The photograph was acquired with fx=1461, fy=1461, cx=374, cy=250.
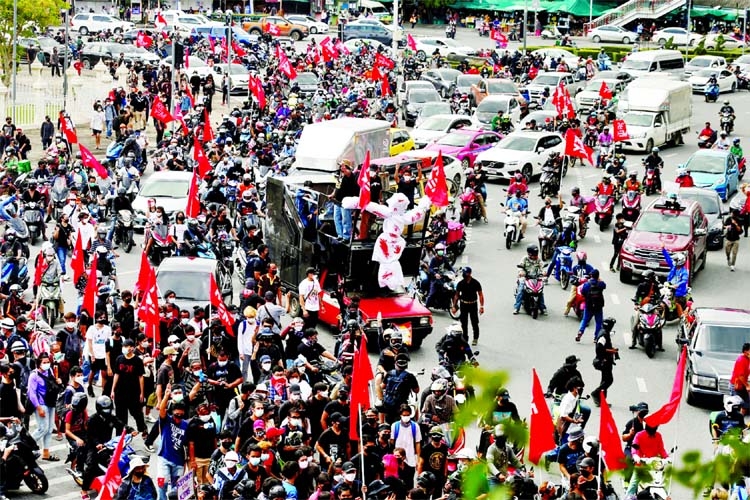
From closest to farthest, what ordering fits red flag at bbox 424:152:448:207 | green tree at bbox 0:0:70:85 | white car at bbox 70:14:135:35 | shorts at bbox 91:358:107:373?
shorts at bbox 91:358:107:373 → red flag at bbox 424:152:448:207 → green tree at bbox 0:0:70:85 → white car at bbox 70:14:135:35

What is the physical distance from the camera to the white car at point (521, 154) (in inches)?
1453

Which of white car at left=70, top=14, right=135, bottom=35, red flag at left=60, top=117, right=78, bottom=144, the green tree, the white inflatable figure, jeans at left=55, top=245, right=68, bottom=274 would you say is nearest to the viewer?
the white inflatable figure

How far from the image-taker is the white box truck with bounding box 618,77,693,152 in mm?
42031

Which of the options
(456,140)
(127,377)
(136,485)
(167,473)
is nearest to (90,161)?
(456,140)

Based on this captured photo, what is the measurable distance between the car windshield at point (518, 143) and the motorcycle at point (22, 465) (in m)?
23.1

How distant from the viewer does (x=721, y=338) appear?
20766 millimetres

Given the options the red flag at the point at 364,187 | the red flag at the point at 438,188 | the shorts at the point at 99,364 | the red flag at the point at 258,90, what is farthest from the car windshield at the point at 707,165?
the shorts at the point at 99,364

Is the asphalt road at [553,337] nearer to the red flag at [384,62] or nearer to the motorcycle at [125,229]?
the motorcycle at [125,229]

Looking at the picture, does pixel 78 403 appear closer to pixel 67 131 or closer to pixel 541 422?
pixel 541 422

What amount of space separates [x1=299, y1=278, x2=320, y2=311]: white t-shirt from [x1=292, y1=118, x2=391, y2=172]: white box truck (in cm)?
999

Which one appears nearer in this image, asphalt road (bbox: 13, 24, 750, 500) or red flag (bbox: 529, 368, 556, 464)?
red flag (bbox: 529, 368, 556, 464)

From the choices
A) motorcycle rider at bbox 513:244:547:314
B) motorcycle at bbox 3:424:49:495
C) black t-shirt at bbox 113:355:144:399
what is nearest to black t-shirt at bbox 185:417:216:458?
motorcycle at bbox 3:424:49:495

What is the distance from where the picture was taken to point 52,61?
188 feet

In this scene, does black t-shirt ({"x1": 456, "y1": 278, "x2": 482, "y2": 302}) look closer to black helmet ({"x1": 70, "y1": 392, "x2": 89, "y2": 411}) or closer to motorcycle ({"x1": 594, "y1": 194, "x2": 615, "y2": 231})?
black helmet ({"x1": 70, "y1": 392, "x2": 89, "y2": 411})
